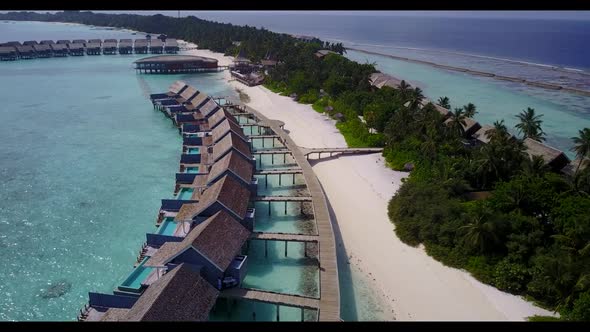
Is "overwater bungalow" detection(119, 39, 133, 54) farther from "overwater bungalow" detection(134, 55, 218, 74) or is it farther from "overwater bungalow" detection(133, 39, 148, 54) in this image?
"overwater bungalow" detection(134, 55, 218, 74)

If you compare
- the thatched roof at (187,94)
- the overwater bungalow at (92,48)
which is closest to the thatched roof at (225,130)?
the thatched roof at (187,94)

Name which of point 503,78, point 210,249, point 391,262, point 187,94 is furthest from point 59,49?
point 391,262

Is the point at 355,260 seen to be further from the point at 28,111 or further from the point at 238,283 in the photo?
the point at 28,111

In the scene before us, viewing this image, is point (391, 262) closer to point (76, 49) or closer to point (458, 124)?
point (458, 124)

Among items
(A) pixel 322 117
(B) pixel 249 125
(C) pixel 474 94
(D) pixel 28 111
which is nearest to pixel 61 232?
(B) pixel 249 125
